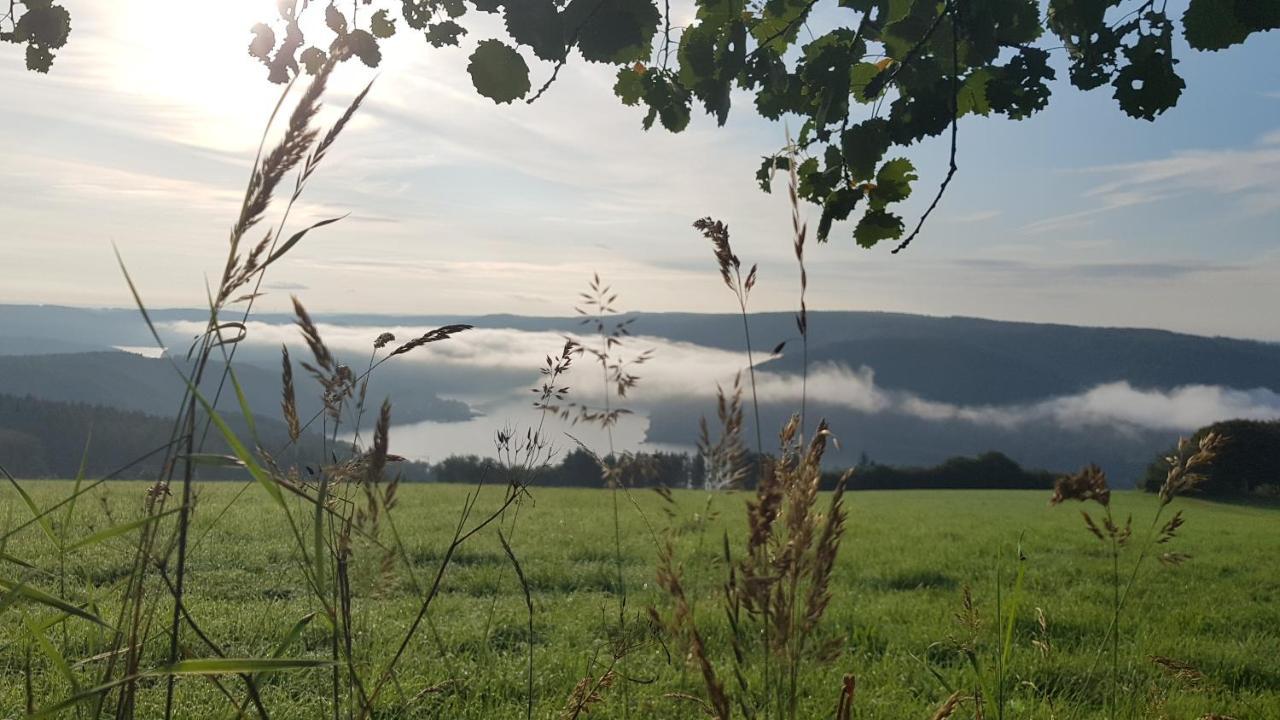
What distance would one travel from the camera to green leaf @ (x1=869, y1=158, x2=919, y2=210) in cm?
348

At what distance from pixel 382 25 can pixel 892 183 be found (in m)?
3.35

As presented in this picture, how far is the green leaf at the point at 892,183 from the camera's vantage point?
3.48 metres

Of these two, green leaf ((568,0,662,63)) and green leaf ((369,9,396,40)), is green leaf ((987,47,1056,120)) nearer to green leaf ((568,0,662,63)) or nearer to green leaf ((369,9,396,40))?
green leaf ((568,0,662,63))

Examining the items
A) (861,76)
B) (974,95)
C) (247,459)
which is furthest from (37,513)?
(974,95)

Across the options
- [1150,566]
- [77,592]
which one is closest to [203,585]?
[77,592]

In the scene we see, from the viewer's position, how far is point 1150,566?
11156mm

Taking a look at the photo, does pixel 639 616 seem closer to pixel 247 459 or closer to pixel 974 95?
pixel 247 459

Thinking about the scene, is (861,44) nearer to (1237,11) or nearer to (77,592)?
(1237,11)

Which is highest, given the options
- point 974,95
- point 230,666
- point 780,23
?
point 780,23

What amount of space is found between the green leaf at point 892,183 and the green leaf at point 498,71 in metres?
1.54

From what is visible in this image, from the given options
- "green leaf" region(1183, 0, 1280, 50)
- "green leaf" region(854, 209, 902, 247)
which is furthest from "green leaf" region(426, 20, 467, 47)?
"green leaf" region(1183, 0, 1280, 50)

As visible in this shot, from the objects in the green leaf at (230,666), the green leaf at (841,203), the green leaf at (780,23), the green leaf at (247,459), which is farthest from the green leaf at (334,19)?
the green leaf at (230,666)

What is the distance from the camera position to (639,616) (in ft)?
11.9

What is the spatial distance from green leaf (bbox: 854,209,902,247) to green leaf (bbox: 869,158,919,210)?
0.04m
